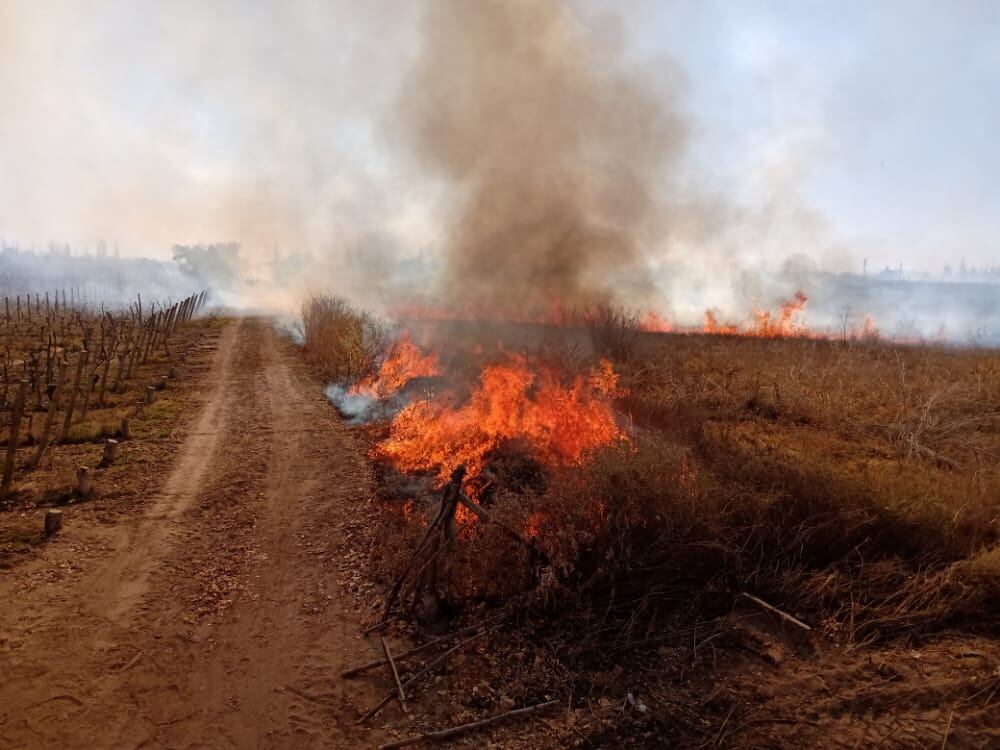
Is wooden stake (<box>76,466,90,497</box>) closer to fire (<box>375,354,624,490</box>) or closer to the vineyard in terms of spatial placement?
the vineyard

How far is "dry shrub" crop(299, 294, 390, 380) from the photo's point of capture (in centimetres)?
1786

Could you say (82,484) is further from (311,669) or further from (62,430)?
(311,669)

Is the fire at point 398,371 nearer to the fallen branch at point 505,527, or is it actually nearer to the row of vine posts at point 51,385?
the row of vine posts at point 51,385

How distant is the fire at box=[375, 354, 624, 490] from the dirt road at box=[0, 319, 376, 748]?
142 centimetres

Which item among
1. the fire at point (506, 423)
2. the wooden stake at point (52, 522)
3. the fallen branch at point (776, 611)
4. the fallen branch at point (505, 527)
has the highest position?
the fire at point (506, 423)

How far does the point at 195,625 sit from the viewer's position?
5.54 m

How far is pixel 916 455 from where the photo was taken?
9453 mm

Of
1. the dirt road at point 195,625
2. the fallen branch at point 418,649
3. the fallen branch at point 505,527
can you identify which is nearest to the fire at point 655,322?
the dirt road at point 195,625

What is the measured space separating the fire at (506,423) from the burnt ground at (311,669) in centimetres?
246

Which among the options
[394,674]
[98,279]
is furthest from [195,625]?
[98,279]

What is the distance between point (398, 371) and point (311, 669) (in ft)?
35.1

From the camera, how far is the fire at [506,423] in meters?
8.91

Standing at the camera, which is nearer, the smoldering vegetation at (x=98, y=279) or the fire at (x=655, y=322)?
the fire at (x=655, y=322)

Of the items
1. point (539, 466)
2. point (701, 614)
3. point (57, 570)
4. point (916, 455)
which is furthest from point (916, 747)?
point (57, 570)
